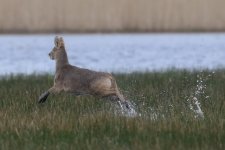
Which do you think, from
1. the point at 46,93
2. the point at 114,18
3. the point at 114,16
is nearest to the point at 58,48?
the point at 46,93

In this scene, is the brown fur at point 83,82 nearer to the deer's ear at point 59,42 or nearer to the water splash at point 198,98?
the deer's ear at point 59,42

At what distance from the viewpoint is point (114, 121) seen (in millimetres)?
11547

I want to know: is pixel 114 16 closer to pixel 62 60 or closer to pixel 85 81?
pixel 62 60

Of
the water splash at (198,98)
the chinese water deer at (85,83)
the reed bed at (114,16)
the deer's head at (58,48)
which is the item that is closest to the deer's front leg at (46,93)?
the chinese water deer at (85,83)

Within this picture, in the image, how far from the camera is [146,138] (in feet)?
34.3

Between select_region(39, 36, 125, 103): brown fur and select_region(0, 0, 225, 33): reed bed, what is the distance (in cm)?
2907

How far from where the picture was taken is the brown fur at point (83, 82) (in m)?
13.6

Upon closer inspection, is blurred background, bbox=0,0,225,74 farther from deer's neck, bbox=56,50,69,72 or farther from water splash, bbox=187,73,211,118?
deer's neck, bbox=56,50,69,72

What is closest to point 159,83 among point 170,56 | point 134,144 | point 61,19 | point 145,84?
point 145,84

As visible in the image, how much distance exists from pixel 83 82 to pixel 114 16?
102ft

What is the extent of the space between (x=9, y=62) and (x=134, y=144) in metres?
27.6

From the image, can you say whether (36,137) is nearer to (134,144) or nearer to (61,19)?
(134,144)

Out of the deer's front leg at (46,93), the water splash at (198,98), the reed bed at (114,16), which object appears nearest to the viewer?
the water splash at (198,98)

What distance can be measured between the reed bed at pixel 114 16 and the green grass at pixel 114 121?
90.1ft
